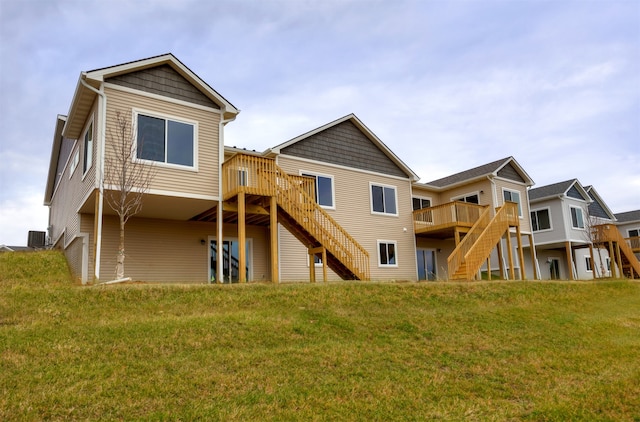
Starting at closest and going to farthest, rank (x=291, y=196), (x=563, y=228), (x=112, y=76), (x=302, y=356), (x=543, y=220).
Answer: (x=302, y=356)
(x=112, y=76)
(x=291, y=196)
(x=563, y=228)
(x=543, y=220)

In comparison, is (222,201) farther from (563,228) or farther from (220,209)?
(563,228)

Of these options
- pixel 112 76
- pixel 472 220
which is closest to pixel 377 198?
pixel 472 220

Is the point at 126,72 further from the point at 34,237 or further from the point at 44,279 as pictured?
the point at 34,237

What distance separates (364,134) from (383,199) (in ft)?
10.0

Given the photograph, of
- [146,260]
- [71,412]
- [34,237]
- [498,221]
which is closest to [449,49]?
[498,221]

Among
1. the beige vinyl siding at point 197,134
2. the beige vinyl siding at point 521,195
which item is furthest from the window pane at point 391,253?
the beige vinyl siding at point 197,134

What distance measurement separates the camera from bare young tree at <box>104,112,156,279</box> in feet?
42.7

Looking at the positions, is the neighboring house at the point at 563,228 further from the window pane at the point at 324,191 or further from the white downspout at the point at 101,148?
the white downspout at the point at 101,148

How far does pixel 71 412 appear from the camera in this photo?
17.7ft

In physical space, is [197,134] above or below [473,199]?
above

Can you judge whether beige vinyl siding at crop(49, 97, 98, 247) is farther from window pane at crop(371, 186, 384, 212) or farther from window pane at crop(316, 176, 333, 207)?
window pane at crop(371, 186, 384, 212)

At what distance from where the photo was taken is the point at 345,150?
21.1 m

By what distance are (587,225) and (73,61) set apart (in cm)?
2935

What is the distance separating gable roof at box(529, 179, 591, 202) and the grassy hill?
18.8 meters
